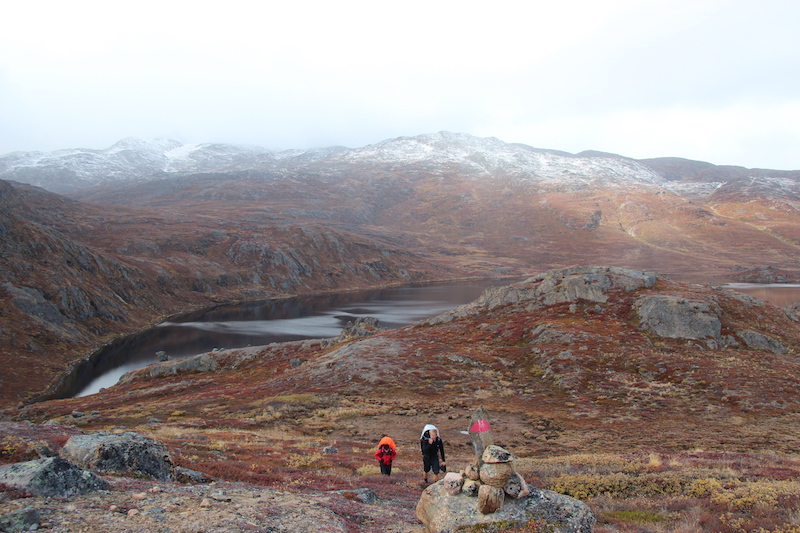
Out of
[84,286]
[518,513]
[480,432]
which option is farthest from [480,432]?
[84,286]

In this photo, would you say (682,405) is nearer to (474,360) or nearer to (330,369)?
(474,360)

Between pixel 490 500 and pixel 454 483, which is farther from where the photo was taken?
pixel 454 483

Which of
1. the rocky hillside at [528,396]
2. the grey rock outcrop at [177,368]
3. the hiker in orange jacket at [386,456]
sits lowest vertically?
the grey rock outcrop at [177,368]

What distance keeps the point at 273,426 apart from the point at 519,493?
27.2 m

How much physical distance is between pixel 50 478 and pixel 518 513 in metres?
10.5

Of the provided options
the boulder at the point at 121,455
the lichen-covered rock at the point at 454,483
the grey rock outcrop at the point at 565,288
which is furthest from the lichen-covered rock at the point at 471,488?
the grey rock outcrop at the point at 565,288

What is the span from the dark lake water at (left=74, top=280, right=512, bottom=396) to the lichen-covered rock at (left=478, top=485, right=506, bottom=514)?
252ft

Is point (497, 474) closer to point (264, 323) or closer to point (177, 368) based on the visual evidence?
point (177, 368)

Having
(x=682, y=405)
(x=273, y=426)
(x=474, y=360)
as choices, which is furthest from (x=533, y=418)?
(x=273, y=426)

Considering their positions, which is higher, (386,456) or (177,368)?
(386,456)

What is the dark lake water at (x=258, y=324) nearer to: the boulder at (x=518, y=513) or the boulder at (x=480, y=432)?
the boulder at (x=518, y=513)

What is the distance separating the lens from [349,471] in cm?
1823

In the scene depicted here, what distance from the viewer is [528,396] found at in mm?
39031

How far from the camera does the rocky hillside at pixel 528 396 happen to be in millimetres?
16781
